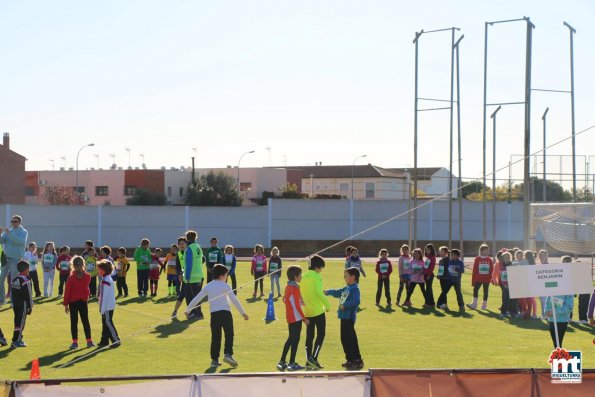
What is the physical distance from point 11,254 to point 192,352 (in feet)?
25.4

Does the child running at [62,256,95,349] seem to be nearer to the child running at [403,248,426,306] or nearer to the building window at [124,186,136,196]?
the child running at [403,248,426,306]

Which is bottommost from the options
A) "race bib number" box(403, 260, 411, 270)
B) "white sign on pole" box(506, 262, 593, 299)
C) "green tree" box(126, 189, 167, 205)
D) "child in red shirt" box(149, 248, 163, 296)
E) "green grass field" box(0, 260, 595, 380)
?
"green grass field" box(0, 260, 595, 380)

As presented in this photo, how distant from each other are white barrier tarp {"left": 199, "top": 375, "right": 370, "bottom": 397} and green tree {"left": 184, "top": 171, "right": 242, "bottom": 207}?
81869mm

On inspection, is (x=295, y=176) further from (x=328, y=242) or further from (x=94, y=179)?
(x=328, y=242)

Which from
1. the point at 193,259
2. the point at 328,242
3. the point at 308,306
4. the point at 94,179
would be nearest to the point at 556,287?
the point at 308,306

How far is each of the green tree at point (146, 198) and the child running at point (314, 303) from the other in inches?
3101

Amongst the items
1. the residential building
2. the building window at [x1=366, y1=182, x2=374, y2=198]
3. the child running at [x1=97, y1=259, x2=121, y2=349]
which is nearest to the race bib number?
the child running at [x1=97, y1=259, x2=121, y2=349]

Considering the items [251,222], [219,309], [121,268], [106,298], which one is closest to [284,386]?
[219,309]

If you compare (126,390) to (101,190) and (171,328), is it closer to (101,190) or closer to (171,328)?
(171,328)

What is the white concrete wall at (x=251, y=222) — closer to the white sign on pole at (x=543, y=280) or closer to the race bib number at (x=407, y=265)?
the race bib number at (x=407, y=265)

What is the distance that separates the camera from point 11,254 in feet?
70.7

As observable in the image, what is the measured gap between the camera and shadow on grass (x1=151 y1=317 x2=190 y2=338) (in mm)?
18484

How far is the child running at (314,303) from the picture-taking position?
14352 mm

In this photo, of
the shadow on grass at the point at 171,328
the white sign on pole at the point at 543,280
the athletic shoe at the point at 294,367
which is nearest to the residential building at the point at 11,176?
the shadow on grass at the point at 171,328
